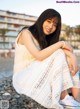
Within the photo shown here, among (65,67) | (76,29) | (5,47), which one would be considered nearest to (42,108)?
(65,67)

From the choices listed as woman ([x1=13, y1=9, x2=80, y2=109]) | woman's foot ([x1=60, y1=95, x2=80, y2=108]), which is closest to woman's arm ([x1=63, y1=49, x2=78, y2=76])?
woman ([x1=13, y1=9, x2=80, y2=109])

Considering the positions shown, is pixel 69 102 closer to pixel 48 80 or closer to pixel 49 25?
pixel 48 80

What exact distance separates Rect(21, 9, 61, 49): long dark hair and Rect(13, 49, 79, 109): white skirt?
0.84 ft

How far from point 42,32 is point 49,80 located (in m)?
0.46

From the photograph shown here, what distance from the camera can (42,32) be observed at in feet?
10.1

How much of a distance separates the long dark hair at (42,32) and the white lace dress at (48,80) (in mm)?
236

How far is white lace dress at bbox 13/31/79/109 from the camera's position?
2.80 meters

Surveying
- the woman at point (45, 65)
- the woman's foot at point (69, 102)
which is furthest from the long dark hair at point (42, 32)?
the woman's foot at point (69, 102)

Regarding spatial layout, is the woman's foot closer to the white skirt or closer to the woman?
the woman

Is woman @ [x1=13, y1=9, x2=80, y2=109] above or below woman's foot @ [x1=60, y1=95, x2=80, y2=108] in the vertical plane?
above

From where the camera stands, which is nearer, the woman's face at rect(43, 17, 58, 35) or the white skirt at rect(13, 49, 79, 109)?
the white skirt at rect(13, 49, 79, 109)

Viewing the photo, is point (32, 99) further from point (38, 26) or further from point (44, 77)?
point (38, 26)

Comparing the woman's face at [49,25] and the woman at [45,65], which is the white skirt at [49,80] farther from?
the woman's face at [49,25]

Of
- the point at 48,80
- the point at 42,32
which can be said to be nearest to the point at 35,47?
the point at 42,32
